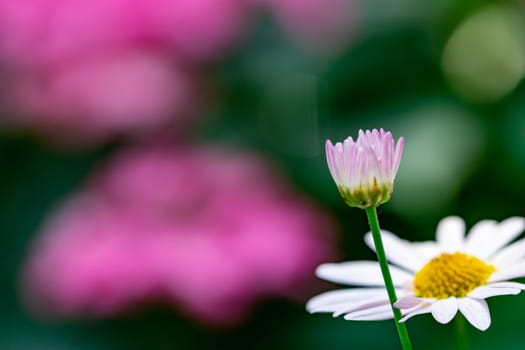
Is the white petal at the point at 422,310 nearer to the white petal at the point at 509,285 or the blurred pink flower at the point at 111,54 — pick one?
the white petal at the point at 509,285

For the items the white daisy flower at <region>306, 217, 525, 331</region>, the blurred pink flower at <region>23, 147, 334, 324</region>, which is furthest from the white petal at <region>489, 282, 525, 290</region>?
the blurred pink flower at <region>23, 147, 334, 324</region>

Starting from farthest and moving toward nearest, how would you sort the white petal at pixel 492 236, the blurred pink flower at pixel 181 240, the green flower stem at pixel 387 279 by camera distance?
the blurred pink flower at pixel 181 240, the white petal at pixel 492 236, the green flower stem at pixel 387 279

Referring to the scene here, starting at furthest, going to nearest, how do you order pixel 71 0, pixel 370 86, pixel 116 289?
pixel 370 86, pixel 71 0, pixel 116 289

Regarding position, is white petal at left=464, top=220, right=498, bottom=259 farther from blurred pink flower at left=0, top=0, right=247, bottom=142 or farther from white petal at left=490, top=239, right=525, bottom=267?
blurred pink flower at left=0, top=0, right=247, bottom=142

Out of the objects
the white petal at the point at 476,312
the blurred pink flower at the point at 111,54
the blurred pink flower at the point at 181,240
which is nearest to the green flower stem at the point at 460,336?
the white petal at the point at 476,312

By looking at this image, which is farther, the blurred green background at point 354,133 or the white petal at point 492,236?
the blurred green background at point 354,133

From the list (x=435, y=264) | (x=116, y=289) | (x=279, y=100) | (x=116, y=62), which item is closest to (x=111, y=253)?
(x=116, y=289)

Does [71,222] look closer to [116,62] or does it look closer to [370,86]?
[116,62]

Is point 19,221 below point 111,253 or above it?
above
